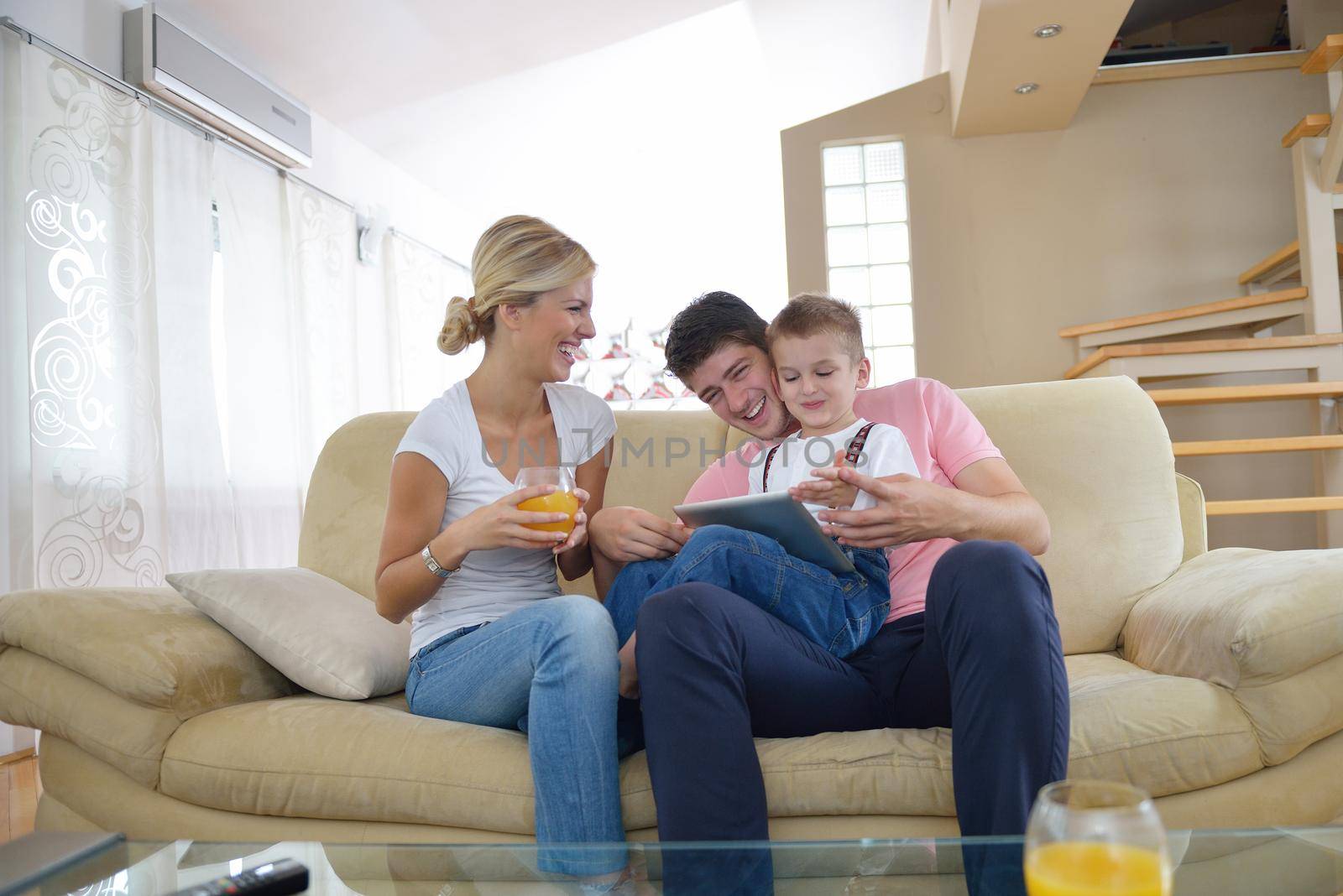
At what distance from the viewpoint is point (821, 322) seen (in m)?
1.67

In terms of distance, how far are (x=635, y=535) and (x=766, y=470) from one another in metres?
0.29

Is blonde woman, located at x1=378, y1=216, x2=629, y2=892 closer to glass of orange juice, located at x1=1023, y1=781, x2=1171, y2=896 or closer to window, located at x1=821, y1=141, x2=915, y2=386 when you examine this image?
glass of orange juice, located at x1=1023, y1=781, x2=1171, y2=896

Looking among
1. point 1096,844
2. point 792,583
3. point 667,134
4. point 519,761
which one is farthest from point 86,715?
point 667,134

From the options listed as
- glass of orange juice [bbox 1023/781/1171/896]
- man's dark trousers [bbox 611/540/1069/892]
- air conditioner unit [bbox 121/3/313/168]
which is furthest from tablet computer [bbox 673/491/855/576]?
air conditioner unit [bbox 121/3/313/168]

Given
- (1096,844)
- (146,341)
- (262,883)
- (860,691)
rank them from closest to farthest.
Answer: (1096,844), (262,883), (860,691), (146,341)

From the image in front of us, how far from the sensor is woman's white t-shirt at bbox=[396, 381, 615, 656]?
160 centimetres

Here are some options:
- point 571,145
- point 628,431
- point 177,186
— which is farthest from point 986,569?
point 571,145

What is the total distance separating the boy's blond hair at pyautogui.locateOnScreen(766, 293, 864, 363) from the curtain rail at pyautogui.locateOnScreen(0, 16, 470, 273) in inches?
107

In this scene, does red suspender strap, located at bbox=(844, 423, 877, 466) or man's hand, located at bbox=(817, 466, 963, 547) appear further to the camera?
red suspender strap, located at bbox=(844, 423, 877, 466)

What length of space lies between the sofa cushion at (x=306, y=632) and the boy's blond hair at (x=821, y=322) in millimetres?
858

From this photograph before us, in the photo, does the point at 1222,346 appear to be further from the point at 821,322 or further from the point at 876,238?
the point at 821,322

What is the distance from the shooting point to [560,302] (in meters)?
1.74

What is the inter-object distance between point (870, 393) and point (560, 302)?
22.1 inches

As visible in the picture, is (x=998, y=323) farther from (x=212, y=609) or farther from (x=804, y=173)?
(x=212, y=609)
